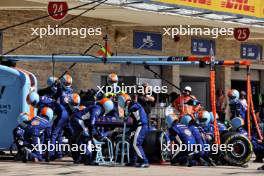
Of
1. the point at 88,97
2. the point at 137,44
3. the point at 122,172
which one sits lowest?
the point at 122,172

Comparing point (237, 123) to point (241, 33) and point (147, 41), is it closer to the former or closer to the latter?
point (147, 41)

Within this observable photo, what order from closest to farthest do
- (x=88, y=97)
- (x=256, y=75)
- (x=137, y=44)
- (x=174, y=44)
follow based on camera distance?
(x=88, y=97), (x=137, y=44), (x=174, y=44), (x=256, y=75)

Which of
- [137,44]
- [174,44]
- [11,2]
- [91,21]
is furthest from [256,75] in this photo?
[11,2]

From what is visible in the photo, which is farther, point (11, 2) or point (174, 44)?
point (174, 44)

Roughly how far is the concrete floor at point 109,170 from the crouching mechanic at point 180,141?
32 centimetres

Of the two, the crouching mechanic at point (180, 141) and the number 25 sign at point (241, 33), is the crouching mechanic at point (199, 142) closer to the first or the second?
the crouching mechanic at point (180, 141)

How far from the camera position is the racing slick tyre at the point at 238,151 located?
1708 cm

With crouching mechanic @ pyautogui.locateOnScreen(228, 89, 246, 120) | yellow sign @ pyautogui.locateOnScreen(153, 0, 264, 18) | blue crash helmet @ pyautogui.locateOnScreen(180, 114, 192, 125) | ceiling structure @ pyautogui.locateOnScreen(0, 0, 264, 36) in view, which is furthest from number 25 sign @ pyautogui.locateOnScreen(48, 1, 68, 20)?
blue crash helmet @ pyautogui.locateOnScreen(180, 114, 192, 125)

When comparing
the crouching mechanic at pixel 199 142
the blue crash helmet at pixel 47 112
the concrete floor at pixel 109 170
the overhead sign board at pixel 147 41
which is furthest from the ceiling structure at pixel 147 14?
the concrete floor at pixel 109 170

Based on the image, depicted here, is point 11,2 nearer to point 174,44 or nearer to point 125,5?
point 125,5

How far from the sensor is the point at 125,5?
22.6 metres

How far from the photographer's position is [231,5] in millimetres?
26188

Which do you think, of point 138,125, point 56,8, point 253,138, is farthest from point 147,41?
point 138,125

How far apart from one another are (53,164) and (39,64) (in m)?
7.77
